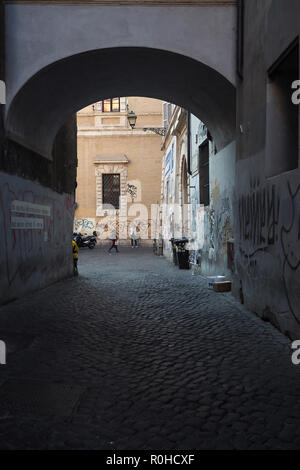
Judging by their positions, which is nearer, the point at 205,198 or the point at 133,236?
the point at 205,198

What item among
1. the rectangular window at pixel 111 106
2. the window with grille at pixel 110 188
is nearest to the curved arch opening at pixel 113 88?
the window with grille at pixel 110 188

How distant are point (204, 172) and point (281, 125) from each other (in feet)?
21.6

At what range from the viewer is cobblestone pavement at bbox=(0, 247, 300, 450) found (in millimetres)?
2684

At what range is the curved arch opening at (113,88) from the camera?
7332 mm

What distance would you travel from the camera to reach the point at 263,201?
5965mm

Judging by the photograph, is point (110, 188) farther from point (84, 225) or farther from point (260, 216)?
point (260, 216)

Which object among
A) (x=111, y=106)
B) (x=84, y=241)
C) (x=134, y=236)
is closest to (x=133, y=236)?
(x=134, y=236)

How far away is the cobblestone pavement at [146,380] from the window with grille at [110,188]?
24.2 metres

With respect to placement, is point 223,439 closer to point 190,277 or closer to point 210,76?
point 210,76

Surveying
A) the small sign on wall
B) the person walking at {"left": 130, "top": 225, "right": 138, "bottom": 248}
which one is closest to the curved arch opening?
the small sign on wall

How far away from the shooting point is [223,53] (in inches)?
280

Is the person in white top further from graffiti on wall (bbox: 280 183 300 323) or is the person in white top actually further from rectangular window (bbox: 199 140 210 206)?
graffiti on wall (bbox: 280 183 300 323)

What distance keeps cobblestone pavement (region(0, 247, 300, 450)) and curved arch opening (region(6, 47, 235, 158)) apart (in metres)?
3.70
